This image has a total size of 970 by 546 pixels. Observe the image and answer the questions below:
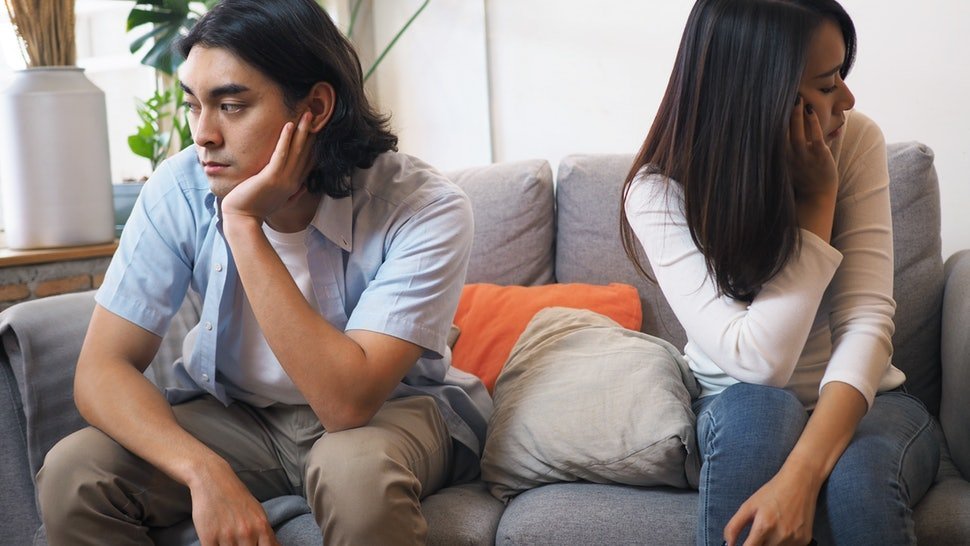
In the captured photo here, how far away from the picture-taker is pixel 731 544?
1139 mm

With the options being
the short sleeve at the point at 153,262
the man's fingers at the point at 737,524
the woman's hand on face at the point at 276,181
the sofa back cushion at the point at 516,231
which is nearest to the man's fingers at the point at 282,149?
the woman's hand on face at the point at 276,181

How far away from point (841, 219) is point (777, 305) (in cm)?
22

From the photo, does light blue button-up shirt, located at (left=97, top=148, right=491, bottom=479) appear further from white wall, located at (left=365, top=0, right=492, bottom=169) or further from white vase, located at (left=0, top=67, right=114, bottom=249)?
white wall, located at (left=365, top=0, right=492, bottom=169)

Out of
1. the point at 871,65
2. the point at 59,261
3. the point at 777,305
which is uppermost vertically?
the point at 871,65

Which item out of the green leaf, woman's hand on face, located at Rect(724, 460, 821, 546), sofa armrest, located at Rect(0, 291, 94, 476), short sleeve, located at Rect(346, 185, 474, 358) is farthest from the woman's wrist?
the green leaf

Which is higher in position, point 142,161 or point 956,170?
point 956,170

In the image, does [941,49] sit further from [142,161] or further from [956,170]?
[142,161]

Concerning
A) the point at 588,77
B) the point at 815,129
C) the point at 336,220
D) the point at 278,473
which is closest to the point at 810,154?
the point at 815,129

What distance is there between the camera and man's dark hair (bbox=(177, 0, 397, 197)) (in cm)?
138

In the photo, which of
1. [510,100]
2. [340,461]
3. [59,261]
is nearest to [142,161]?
[59,261]

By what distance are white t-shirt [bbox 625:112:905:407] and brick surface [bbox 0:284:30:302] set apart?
1429 millimetres

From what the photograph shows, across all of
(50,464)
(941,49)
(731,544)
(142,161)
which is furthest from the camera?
(142,161)

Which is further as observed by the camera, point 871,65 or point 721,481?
point 871,65

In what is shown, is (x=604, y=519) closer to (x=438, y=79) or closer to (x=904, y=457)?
(x=904, y=457)
